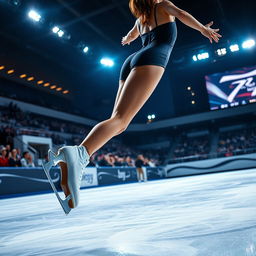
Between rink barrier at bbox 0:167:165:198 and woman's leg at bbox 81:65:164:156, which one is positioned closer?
woman's leg at bbox 81:65:164:156

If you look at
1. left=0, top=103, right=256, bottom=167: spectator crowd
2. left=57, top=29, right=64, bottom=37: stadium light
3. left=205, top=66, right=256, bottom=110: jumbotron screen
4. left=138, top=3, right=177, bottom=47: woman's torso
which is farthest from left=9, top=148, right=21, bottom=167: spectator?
left=205, top=66, right=256, bottom=110: jumbotron screen

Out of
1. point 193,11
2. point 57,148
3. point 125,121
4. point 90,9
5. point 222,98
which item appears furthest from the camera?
point 222,98

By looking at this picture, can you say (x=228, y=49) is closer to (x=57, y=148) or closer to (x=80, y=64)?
(x=80, y=64)

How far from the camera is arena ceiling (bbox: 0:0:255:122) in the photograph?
43.0 ft

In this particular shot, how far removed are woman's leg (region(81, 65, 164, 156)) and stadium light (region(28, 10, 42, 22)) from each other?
11750mm

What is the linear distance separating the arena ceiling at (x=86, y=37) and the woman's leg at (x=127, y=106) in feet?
34.5

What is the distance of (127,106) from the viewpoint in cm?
152

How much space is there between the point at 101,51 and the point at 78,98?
6.30 m

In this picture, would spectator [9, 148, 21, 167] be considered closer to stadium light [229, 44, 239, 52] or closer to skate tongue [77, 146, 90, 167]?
skate tongue [77, 146, 90, 167]

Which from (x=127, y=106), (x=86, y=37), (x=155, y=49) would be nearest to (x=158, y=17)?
(x=155, y=49)

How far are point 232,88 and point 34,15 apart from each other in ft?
45.0

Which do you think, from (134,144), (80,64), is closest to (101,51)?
(80,64)

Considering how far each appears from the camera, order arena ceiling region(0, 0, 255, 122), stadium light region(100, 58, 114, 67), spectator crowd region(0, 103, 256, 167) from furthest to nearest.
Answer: stadium light region(100, 58, 114, 67)
arena ceiling region(0, 0, 255, 122)
spectator crowd region(0, 103, 256, 167)

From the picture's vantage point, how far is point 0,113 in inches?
492
